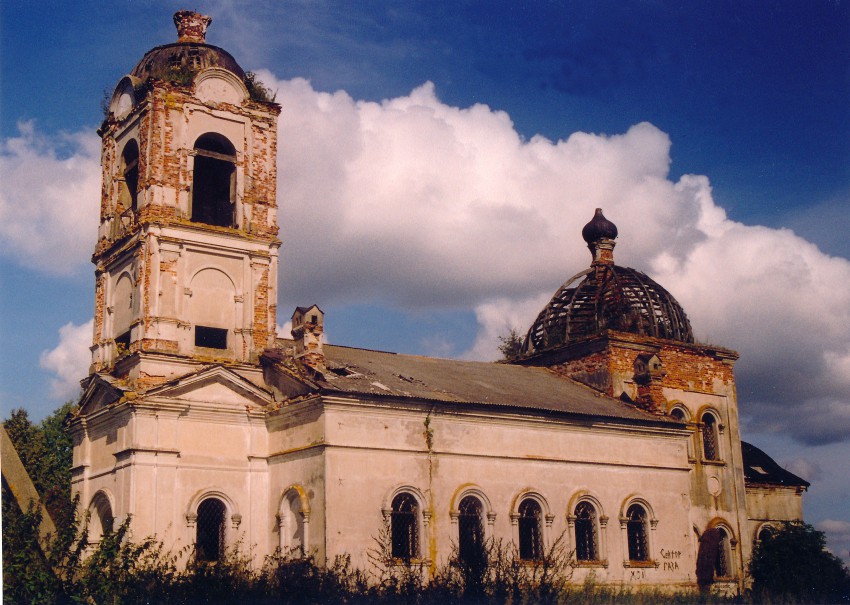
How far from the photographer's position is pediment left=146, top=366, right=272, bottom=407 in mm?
22062

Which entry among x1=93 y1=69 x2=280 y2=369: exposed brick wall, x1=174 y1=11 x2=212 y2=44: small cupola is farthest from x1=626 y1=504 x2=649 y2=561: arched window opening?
x1=174 y1=11 x2=212 y2=44: small cupola

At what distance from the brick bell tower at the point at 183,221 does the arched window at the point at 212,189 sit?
0.20 feet

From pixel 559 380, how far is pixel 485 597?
572 inches

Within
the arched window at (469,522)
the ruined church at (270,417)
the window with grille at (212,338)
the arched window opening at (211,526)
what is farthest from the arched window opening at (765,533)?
the window with grille at (212,338)

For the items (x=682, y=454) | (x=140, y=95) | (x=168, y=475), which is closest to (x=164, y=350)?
(x=168, y=475)

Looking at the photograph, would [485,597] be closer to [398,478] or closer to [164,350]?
[398,478]

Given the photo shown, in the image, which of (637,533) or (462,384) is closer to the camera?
(462,384)

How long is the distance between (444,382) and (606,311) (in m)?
7.78

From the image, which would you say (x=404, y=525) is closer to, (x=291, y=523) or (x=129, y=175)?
(x=291, y=523)

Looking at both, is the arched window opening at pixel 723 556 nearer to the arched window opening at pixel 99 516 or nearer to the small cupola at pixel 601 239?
the small cupola at pixel 601 239

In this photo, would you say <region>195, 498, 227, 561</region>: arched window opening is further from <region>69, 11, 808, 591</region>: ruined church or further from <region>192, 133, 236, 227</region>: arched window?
<region>192, 133, 236, 227</region>: arched window

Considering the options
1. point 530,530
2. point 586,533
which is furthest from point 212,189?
point 586,533

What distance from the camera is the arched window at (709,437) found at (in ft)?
97.3

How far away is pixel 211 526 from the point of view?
73.5 ft
